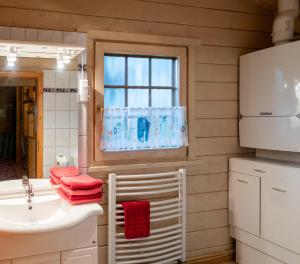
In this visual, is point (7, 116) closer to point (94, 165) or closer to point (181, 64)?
point (94, 165)

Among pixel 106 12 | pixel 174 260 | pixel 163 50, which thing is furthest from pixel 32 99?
pixel 174 260

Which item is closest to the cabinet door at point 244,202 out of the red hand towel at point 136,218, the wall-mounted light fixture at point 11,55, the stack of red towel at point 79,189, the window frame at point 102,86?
the window frame at point 102,86

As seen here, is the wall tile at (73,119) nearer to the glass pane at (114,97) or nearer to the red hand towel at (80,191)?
the glass pane at (114,97)

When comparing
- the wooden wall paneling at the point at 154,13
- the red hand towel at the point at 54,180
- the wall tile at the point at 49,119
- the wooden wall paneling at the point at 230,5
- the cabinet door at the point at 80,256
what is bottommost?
the cabinet door at the point at 80,256

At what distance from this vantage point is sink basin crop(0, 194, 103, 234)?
191 cm

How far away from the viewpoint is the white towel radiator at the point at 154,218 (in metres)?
2.53

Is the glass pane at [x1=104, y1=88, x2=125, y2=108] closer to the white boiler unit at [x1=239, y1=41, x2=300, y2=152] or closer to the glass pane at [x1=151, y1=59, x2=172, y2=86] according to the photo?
the glass pane at [x1=151, y1=59, x2=172, y2=86]

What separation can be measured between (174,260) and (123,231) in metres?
0.48

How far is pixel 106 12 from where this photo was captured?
8.47ft

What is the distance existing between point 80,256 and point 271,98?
1.77 m

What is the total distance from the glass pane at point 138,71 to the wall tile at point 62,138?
24.8 inches

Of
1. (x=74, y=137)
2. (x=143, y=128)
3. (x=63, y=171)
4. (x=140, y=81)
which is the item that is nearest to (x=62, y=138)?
(x=74, y=137)

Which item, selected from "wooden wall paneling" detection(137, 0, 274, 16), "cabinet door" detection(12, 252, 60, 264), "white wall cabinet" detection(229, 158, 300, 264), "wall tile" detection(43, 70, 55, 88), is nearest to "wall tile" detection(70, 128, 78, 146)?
"wall tile" detection(43, 70, 55, 88)

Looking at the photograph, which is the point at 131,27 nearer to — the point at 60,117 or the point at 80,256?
the point at 60,117
